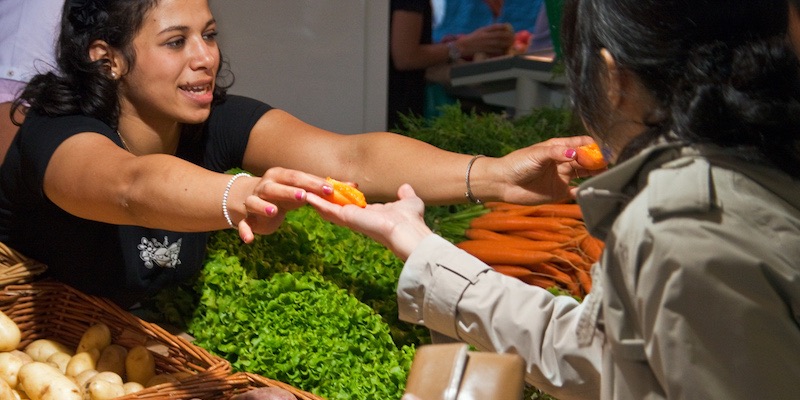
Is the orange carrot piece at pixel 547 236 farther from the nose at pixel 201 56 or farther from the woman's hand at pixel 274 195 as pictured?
the woman's hand at pixel 274 195

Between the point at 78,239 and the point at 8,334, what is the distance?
1.04 feet

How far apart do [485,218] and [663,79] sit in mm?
2334

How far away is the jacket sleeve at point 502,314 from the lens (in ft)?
5.63

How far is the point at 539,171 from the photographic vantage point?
268cm

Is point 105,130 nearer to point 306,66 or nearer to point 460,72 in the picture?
point 306,66

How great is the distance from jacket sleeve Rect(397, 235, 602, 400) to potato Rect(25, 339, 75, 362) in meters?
1.37

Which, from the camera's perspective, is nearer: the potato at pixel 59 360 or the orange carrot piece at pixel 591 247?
the potato at pixel 59 360

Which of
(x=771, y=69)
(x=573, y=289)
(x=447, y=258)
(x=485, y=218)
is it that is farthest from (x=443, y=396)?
(x=485, y=218)

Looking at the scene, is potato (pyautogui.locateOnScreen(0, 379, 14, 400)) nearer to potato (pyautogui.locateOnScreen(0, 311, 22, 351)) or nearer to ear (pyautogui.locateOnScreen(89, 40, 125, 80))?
potato (pyautogui.locateOnScreen(0, 311, 22, 351))

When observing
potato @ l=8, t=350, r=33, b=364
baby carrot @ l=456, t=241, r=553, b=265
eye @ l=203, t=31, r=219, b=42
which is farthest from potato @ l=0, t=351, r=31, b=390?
baby carrot @ l=456, t=241, r=553, b=265

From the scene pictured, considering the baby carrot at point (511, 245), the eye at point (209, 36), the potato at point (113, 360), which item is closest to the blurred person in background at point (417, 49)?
the baby carrot at point (511, 245)

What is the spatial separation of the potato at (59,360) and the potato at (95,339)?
0.13 feet

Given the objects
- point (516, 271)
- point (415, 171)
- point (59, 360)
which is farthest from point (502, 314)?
point (516, 271)

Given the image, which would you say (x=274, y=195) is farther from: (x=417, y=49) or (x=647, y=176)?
(x=417, y=49)
